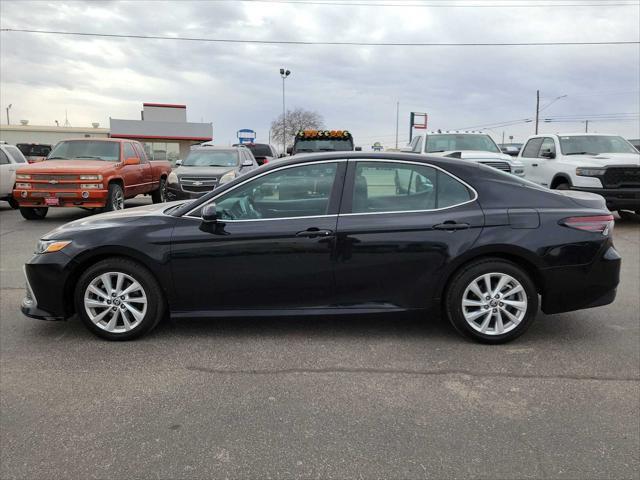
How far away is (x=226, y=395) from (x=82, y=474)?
3.29ft

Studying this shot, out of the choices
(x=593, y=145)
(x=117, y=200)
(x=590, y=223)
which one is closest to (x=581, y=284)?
(x=590, y=223)

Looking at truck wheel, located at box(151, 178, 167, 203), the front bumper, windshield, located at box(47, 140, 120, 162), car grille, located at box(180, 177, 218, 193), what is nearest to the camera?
the front bumper

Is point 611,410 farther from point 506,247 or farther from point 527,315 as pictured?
point 506,247

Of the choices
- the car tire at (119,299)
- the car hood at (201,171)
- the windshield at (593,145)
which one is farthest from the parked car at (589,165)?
the car tire at (119,299)

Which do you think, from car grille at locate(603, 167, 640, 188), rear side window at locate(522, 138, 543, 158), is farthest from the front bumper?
rear side window at locate(522, 138, 543, 158)

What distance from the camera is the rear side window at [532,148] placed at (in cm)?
1272

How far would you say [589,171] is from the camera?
10.5 meters

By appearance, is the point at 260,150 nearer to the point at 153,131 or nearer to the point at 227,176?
the point at 227,176

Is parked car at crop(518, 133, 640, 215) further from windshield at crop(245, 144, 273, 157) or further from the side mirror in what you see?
windshield at crop(245, 144, 273, 157)

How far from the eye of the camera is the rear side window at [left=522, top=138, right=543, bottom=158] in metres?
12.7

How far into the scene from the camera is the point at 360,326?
15.5 feet

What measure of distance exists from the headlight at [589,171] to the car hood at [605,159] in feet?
0.28

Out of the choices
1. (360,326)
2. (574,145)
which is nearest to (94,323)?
(360,326)

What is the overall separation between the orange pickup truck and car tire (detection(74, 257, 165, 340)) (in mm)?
7365
